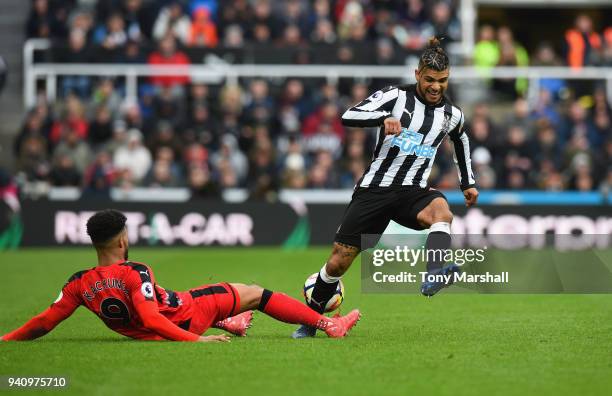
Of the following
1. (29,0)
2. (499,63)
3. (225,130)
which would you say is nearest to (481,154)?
(499,63)

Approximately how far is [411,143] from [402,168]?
212 millimetres

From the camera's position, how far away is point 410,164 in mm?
9469

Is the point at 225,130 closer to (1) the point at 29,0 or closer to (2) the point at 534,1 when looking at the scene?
(1) the point at 29,0

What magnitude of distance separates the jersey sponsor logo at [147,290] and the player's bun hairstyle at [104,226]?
0.41 metres

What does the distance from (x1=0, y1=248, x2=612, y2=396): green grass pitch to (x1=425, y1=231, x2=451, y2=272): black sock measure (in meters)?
0.55

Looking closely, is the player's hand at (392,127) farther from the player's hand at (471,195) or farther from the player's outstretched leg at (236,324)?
the player's outstretched leg at (236,324)

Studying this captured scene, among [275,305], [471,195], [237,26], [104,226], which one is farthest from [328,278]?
[237,26]

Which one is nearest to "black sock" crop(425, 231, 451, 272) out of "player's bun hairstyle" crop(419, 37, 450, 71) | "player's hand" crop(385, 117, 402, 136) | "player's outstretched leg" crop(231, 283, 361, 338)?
"player's hand" crop(385, 117, 402, 136)

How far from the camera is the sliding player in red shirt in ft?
26.3

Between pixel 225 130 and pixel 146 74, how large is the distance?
1848mm

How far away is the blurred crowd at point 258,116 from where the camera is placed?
65.0ft

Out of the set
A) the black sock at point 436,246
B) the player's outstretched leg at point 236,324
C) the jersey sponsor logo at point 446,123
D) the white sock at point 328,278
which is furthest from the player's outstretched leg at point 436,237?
the player's outstretched leg at point 236,324

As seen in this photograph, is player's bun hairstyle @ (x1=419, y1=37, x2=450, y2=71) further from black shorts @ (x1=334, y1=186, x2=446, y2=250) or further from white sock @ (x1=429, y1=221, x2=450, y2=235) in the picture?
white sock @ (x1=429, y1=221, x2=450, y2=235)

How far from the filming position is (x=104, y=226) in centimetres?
802
